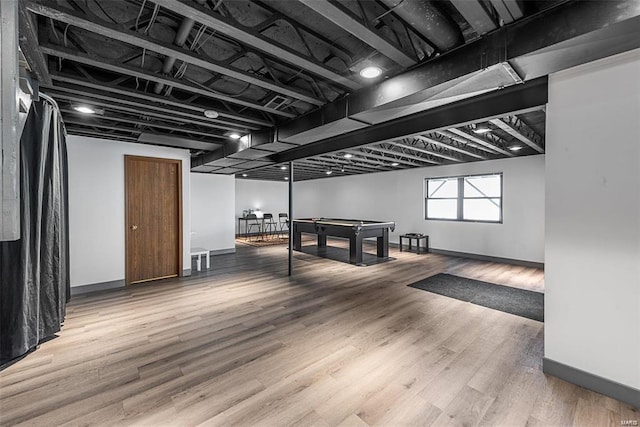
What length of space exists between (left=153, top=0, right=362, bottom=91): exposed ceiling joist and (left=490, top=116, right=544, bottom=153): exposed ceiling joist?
266 centimetres

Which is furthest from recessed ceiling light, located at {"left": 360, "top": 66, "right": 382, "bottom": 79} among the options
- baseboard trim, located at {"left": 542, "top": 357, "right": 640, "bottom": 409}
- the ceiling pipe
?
baseboard trim, located at {"left": 542, "top": 357, "right": 640, "bottom": 409}

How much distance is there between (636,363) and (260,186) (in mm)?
11657

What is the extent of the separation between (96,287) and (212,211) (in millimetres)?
3494

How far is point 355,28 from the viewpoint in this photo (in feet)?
5.80

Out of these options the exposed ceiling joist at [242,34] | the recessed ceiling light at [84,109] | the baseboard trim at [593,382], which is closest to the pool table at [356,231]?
the baseboard trim at [593,382]

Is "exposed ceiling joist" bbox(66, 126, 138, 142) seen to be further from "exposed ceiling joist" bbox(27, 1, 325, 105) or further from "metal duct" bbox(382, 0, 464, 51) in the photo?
"metal duct" bbox(382, 0, 464, 51)

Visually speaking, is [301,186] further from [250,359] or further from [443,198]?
[250,359]

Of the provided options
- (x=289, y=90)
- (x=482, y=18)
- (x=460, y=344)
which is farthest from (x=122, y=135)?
(x=460, y=344)

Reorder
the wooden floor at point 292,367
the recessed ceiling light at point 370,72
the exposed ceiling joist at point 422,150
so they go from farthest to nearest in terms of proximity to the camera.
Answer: the exposed ceiling joist at point 422,150 → the recessed ceiling light at point 370,72 → the wooden floor at point 292,367

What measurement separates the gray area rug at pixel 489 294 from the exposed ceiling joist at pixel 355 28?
3402mm

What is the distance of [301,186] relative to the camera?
13.0 meters

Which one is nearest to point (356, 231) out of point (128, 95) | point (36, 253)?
point (128, 95)

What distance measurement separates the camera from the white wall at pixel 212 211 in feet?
24.1

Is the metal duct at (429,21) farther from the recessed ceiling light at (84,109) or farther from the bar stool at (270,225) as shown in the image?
the bar stool at (270,225)
